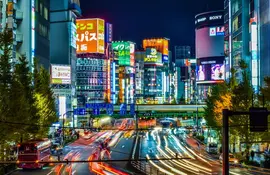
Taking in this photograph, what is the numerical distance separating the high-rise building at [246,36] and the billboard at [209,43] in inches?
3494

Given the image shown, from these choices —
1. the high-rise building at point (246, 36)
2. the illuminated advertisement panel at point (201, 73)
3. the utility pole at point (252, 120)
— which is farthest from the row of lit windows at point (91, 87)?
the utility pole at point (252, 120)

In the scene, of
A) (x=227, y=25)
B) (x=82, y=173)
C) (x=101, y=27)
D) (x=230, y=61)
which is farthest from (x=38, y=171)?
(x=101, y=27)

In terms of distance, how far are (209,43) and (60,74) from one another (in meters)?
113

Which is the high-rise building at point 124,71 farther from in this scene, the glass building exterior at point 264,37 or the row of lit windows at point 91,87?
the glass building exterior at point 264,37

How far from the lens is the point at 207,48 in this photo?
189375 millimetres

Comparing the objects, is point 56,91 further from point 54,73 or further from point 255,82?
point 255,82

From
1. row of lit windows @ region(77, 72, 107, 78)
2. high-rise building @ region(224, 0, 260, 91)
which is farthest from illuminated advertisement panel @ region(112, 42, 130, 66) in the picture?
high-rise building @ region(224, 0, 260, 91)

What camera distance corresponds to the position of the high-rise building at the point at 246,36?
64.8 metres

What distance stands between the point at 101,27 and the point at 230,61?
5031 cm

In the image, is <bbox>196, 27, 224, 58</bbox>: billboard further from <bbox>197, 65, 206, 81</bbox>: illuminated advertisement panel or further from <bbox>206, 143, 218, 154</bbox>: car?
<bbox>206, 143, 218, 154</bbox>: car

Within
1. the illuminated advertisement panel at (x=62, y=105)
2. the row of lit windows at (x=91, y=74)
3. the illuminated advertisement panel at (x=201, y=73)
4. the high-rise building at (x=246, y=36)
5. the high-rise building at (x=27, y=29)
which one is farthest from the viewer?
the illuminated advertisement panel at (x=201, y=73)

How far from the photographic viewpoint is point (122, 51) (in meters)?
182

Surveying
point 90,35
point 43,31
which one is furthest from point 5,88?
point 90,35

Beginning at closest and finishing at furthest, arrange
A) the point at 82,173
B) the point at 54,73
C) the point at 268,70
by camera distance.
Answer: the point at 82,173 < the point at 268,70 < the point at 54,73
